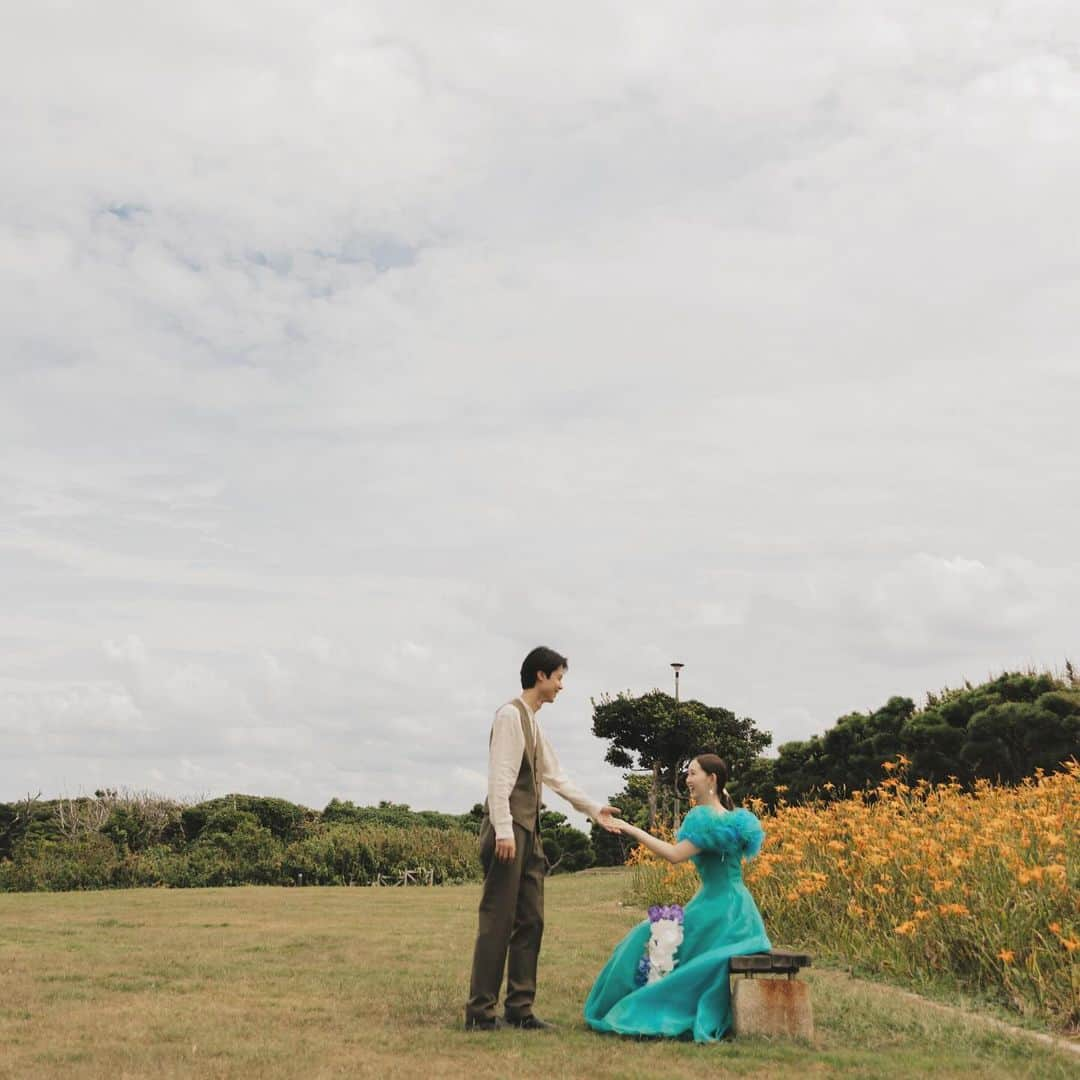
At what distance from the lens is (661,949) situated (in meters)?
7.25

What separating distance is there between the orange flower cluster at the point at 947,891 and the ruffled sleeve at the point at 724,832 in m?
2.01

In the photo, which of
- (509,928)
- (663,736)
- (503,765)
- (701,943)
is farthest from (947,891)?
(663,736)

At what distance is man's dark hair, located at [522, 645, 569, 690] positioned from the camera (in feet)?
24.1

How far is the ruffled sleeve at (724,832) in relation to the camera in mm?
7242

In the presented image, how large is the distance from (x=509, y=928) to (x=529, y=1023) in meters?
0.60

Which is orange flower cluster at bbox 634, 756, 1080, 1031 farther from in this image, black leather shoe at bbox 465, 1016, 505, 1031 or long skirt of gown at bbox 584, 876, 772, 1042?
black leather shoe at bbox 465, 1016, 505, 1031

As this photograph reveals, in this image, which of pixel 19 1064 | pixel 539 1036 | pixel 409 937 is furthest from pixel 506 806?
pixel 409 937

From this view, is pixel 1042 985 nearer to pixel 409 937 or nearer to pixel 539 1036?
pixel 539 1036

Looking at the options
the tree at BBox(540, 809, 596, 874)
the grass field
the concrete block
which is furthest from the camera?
the tree at BBox(540, 809, 596, 874)

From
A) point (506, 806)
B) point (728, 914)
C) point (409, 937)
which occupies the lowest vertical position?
point (409, 937)

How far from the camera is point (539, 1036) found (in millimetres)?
6996

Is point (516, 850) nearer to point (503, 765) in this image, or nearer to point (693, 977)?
point (503, 765)

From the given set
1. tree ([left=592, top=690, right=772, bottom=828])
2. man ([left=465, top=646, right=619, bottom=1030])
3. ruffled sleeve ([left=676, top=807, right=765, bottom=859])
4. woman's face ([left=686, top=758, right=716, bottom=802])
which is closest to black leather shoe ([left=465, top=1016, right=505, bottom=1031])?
man ([left=465, top=646, right=619, bottom=1030])

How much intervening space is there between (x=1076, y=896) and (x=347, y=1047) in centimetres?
534
